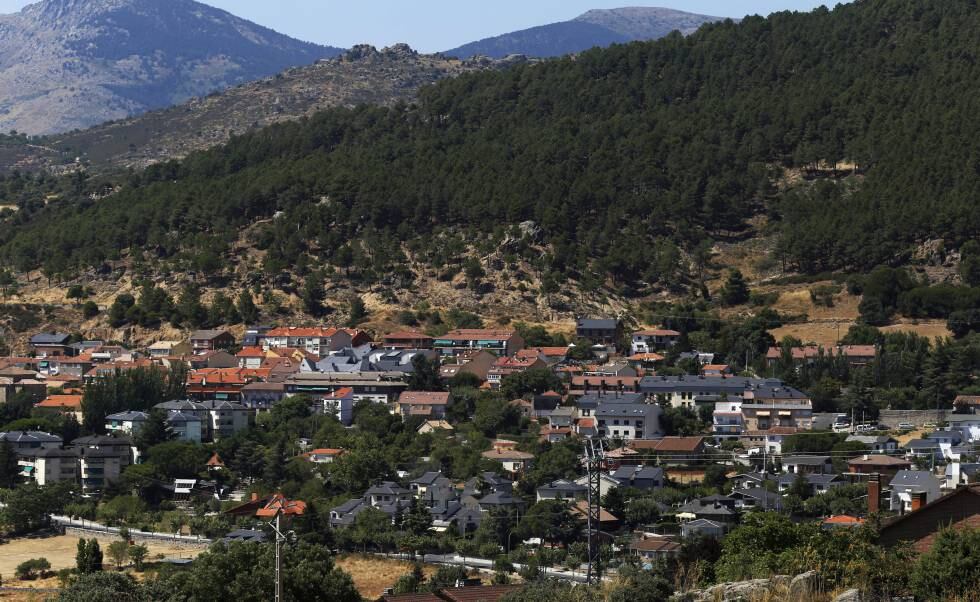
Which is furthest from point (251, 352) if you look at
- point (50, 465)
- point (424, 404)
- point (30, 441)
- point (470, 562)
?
point (470, 562)

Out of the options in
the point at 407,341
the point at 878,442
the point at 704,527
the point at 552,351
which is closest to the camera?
the point at 704,527

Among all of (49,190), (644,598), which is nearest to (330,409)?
(644,598)

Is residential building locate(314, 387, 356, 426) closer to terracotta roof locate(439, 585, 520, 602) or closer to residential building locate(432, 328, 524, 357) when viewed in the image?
residential building locate(432, 328, 524, 357)

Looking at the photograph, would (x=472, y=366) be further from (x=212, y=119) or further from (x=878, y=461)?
(x=212, y=119)

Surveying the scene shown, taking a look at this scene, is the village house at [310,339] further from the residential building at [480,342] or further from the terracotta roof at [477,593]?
the terracotta roof at [477,593]

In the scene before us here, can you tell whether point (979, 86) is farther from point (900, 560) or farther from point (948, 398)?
point (900, 560)

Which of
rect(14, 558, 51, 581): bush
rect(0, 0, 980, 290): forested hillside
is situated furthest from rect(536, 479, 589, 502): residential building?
rect(0, 0, 980, 290): forested hillside
